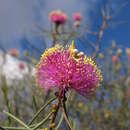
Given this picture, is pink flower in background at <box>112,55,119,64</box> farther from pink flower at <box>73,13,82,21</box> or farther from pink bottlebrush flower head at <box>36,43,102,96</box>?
pink bottlebrush flower head at <box>36,43,102,96</box>

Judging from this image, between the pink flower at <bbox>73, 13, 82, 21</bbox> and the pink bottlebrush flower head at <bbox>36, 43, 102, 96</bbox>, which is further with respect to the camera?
the pink flower at <bbox>73, 13, 82, 21</bbox>

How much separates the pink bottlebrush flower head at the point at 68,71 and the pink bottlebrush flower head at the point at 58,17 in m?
2.59

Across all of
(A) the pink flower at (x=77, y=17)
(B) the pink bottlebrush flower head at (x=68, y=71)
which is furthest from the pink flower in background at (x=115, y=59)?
(B) the pink bottlebrush flower head at (x=68, y=71)

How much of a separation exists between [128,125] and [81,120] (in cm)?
67

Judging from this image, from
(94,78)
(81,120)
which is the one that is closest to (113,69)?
(81,120)

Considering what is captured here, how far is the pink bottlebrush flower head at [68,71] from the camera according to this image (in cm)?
147

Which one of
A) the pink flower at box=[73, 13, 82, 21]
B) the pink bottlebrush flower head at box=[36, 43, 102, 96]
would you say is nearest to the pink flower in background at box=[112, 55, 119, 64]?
the pink flower at box=[73, 13, 82, 21]

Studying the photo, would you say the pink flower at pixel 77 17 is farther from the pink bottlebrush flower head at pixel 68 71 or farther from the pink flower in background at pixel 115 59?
the pink bottlebrush flower head at pixel 68 71

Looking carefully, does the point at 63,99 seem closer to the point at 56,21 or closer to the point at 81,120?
the point at 56,21

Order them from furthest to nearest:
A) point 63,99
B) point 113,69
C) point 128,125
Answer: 1. point 113,69
2. point 128,125
3. point 63,99

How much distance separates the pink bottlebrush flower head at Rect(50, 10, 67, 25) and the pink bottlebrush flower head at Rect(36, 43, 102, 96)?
8.49 feet

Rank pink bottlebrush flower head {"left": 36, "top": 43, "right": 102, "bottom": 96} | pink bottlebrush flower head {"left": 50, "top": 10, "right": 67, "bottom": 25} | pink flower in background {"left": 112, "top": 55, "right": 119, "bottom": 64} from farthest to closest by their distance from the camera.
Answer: pink flower in background {"left": 112, "top": 55, "right": 119, "bottom": 64} → pink bottlebrush flower head {"left": 50, "top": 10, "right": 67, "bottom": 25} → pink bottlebrush flower head {"left": 36, "top": 43, "right": 102, "bottom": 96}

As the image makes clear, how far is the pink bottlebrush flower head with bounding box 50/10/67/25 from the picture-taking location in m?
4.15

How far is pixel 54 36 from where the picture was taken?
11.3ft
